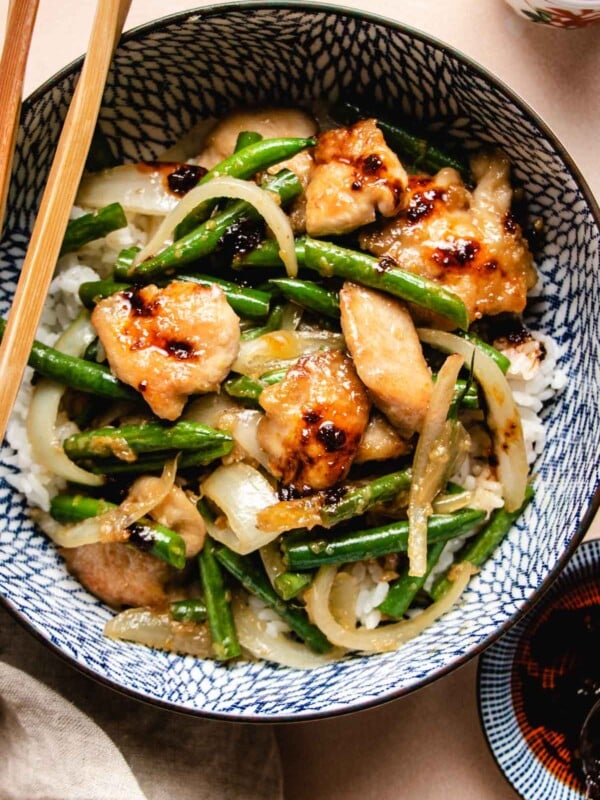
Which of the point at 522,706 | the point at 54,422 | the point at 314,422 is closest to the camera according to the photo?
the point at 314,422

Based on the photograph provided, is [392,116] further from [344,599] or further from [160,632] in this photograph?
[160,632]

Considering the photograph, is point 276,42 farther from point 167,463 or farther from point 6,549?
point 6,549

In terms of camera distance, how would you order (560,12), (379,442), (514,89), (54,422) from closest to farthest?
(379,442) → (54,422) → (560,12) → (514,89)

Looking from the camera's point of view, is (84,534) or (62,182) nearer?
(62,182)

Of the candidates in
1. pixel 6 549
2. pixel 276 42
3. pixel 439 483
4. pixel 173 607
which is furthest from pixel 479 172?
pixel 6 549

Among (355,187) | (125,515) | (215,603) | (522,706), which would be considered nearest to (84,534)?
(125,515)

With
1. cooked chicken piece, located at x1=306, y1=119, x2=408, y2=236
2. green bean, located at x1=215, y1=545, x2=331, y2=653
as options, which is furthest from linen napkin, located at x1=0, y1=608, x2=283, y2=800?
cooked chicken piece, located at x1=306, y1=119, x2=408, y2=236

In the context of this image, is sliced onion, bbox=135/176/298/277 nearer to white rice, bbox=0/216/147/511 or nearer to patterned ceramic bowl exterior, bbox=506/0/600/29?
white rice, bbox=0/216/147/511

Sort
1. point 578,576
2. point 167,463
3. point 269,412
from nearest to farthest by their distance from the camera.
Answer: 1. point 269,412
2. point 167,463
3. point 578,576
